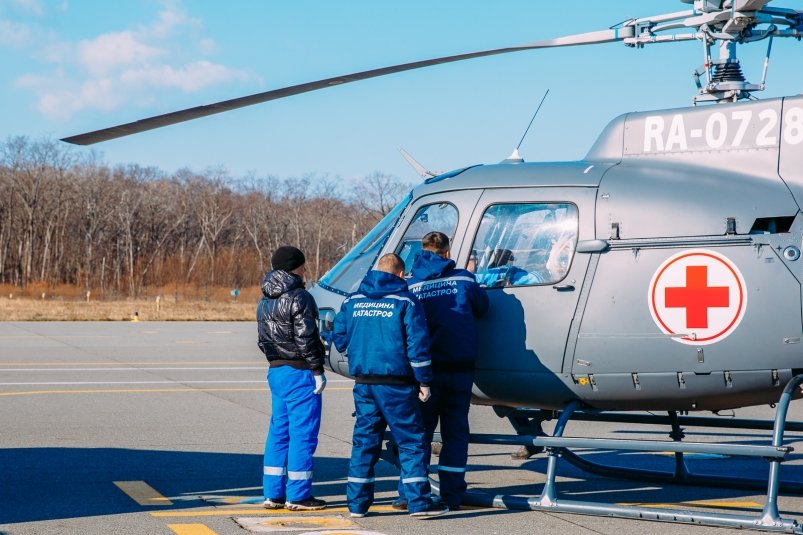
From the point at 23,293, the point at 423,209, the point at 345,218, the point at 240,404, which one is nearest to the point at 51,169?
the point at 23,293

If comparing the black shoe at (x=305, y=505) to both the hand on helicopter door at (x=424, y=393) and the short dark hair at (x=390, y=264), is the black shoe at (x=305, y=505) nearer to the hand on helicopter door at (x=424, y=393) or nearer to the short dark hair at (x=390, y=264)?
the hand on helicopter door at (x=424, y=393)

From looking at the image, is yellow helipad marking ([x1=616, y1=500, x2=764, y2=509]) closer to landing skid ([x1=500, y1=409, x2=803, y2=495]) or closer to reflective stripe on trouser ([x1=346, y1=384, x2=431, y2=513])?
landing skid ([x1=500, y1=409, x2=803, y2=495])

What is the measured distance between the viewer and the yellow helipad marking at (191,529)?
6.41 metres

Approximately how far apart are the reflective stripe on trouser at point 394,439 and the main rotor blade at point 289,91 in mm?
2167

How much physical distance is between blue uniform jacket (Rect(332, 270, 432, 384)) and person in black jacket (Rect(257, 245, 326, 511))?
339mm

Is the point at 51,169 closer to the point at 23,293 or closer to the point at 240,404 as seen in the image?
the point at 23,293

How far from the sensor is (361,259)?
27.2ft

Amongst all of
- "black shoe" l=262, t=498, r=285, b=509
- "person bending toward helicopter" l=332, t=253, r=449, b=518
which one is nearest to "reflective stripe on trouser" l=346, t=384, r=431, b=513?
"person bending toward helicopter" l=332, t=253, r=449, b=518

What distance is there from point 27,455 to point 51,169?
6319 centimetres

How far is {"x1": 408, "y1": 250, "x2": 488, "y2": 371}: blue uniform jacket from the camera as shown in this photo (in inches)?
279

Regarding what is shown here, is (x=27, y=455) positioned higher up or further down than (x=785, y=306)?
further down

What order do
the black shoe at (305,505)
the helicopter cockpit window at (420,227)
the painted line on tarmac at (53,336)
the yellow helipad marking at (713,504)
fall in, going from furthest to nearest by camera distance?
the painted line on tarmac at (53,336) → the helicopter cockpit window at (420,227) → the yellow helipad marking at (713,504) → the black shoe at (305,505)

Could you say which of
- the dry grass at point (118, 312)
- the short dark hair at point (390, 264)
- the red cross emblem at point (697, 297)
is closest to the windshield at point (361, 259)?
the short dark hair at point (390, 264)

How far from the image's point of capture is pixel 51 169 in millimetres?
68250
